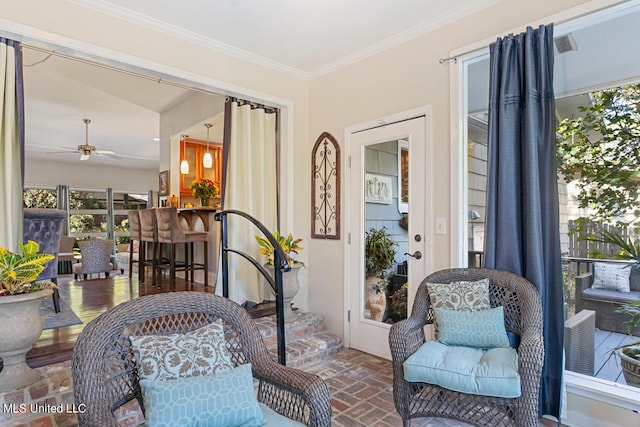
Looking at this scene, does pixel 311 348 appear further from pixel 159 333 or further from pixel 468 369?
pixel 159 333

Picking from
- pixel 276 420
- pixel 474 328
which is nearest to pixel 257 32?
pixel 474 328

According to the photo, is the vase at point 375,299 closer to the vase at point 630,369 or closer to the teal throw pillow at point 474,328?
the teal throw pillow at point 474,328

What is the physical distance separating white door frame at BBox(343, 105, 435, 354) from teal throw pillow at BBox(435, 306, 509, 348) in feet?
2.59

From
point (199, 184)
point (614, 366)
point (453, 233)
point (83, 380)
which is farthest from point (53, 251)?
point (614, 366)

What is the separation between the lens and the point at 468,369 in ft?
6.05

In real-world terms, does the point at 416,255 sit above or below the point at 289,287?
above

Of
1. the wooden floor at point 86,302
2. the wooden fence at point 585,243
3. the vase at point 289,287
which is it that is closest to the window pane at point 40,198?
the wooden floor at point 86,302

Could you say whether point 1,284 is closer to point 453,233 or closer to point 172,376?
point 172,376

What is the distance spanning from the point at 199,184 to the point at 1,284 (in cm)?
332

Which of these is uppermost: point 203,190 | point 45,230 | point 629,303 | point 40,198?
point 40,198

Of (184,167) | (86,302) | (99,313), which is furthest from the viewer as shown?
(184,167)

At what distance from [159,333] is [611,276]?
267 cm

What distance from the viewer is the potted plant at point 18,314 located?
2064 mm

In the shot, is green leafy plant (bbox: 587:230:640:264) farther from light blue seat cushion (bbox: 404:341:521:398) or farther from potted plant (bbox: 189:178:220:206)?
potted plant (bbox: 189:178:220:206)
